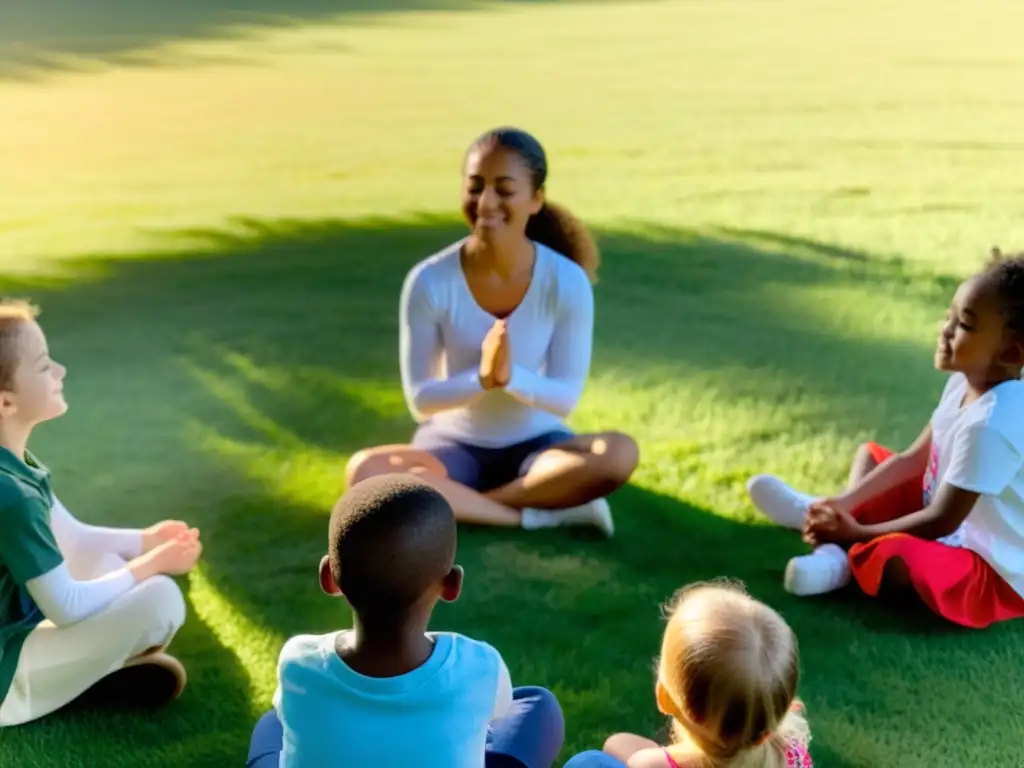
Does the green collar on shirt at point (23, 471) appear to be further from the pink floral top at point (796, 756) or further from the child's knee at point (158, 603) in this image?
the pink floral top at point (796, 756)

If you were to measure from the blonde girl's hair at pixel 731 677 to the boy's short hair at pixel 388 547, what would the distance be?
384 millimetres

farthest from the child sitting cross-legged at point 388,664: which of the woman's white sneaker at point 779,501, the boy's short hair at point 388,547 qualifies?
the woman's white sneaker at point 779,501

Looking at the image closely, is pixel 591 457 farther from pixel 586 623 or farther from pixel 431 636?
pixel 431 636

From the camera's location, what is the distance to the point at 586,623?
2.59 meters

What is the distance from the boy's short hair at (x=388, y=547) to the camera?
1.53 metres

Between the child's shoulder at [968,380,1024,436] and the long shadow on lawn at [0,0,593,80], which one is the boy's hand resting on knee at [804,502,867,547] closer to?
the child's shoulder at [968,380,1024,436]

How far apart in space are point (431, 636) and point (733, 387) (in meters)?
2.52

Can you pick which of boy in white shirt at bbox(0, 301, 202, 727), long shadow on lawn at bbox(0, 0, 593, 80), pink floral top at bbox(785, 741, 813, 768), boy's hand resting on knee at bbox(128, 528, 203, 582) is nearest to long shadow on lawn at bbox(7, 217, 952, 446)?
boy's hand resting on knee at bbox(128, 528, 203, 582)

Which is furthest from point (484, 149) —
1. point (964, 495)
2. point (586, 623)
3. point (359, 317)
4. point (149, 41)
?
point (149, 41)

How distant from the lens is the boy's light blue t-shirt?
153 centimetres

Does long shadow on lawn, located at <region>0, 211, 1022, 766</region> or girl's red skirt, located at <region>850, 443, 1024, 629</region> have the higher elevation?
girl's red skirt, located at <region>850, 443, 1024, 629</region>

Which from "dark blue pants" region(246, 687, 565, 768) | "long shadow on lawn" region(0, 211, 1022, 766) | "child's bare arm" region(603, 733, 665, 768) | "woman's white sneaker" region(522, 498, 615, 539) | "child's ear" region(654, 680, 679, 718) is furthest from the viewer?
"woman's white sneaker" region(522, 498, 615, 539)

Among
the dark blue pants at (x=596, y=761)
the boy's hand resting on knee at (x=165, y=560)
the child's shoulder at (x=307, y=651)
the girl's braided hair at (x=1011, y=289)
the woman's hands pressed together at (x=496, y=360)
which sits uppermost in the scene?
the girl's braided hair at (x=1011, y=289)

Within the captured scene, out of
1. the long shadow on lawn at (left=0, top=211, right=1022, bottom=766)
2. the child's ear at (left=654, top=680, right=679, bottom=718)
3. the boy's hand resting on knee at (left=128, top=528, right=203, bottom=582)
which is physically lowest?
the long shadow on lawn at (left=0, top=211, right=1022, bottom=766)
